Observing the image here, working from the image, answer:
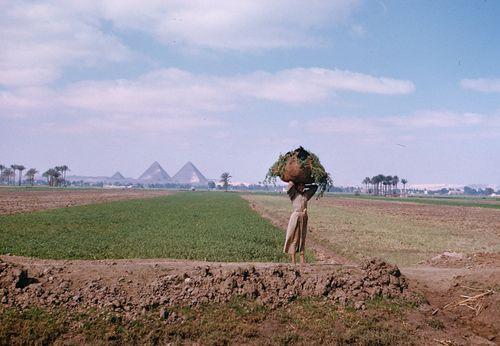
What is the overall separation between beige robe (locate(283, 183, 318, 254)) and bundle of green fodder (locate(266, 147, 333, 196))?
281 mm

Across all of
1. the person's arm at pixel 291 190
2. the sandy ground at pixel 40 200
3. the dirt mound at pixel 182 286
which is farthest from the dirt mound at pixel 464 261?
the sandy ground at pixel 40 200

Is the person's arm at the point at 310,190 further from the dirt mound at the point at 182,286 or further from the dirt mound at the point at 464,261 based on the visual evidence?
the dirt mound at the point at 464,261

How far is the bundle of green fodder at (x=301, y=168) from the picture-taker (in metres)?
12.8

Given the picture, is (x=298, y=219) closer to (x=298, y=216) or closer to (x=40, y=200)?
(x=298, y=216)

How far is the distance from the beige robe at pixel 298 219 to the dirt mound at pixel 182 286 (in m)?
1.40

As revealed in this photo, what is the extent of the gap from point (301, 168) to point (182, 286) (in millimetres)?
4542

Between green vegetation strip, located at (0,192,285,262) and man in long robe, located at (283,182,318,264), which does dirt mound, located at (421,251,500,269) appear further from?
green vegetation strip, located at (0,192,285,262)

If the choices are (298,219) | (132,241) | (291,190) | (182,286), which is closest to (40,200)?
(132,241)

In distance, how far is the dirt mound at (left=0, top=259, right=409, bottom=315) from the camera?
10.3 metres

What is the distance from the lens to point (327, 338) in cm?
958

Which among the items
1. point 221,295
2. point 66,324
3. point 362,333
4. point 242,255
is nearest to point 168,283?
point 221,295

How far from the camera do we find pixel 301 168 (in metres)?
12.8

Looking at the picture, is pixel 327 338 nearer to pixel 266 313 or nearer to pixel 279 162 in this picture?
pixel 266 313

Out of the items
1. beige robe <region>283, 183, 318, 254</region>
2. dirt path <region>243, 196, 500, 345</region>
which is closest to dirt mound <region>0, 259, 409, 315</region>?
dirt path <region>243, 196, 500, 345</region>
